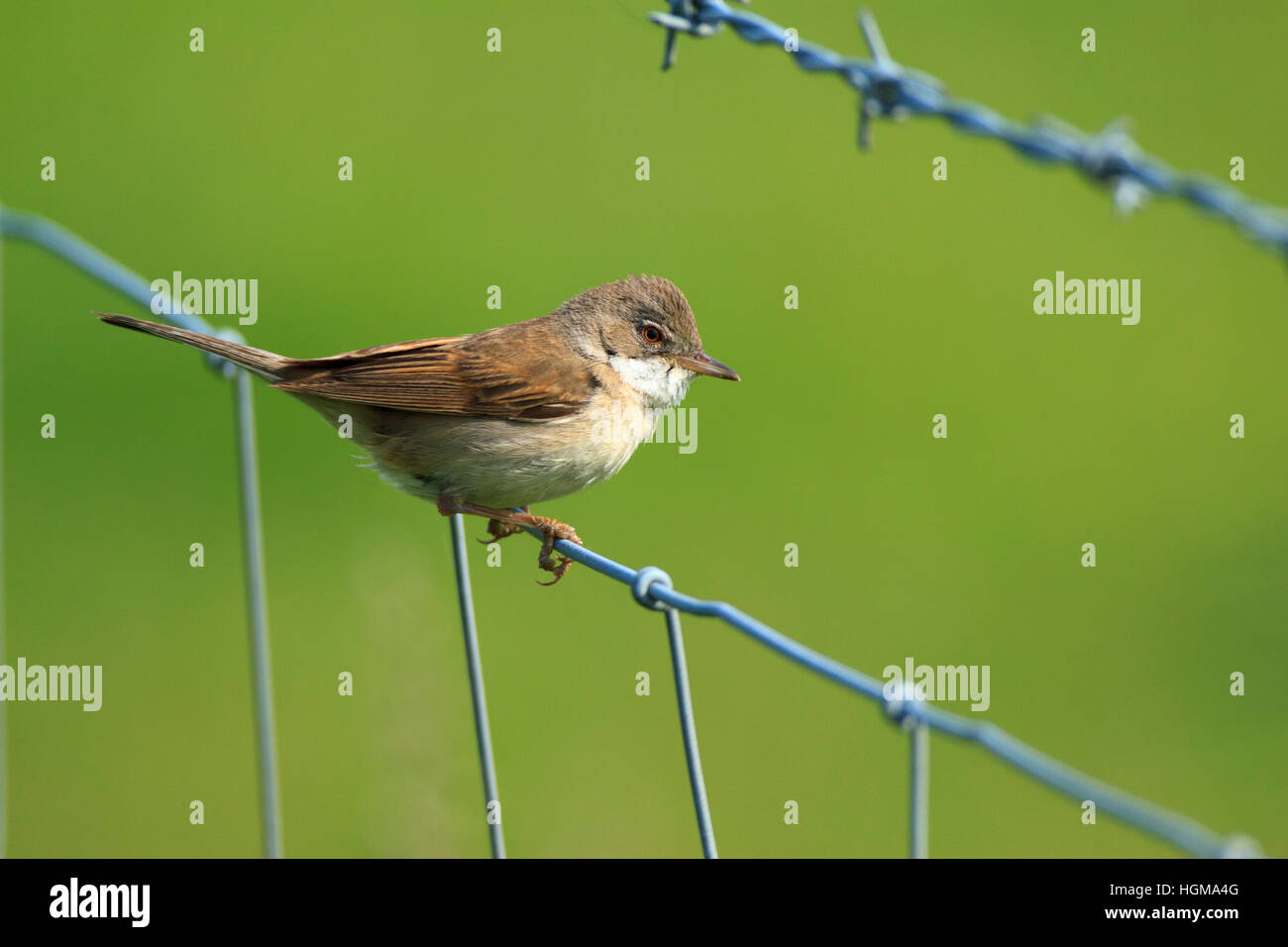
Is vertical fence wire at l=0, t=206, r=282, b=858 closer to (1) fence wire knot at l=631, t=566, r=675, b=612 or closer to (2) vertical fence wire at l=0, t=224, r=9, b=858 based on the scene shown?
(1) fence wire knot at l=631, t=566, r=675, b=612

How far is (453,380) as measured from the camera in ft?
17.1

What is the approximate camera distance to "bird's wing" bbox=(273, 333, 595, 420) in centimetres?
516

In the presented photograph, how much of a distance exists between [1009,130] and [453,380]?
2583 mm

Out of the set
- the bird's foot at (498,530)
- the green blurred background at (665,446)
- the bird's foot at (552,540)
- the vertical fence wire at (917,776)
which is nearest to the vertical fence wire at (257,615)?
the green blurred background at (665,446)

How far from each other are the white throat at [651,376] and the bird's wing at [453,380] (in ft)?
0.61

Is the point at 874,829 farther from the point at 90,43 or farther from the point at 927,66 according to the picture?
the point at 90,43

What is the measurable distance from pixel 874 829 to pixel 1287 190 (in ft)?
22.4

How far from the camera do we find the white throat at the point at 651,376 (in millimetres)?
5457

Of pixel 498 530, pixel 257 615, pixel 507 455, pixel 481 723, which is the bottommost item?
pixel 481 723

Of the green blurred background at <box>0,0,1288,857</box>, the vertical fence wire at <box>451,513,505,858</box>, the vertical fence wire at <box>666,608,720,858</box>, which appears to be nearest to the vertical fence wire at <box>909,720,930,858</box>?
the vertical fence wire at <box>666,608,720,858</box>

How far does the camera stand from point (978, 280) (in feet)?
37.4

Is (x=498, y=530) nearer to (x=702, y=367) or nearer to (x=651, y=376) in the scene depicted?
(x=651, y=376)

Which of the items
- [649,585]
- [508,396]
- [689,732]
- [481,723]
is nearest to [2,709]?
[508,396]

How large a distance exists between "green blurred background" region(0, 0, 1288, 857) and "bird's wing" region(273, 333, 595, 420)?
0.75 meters
